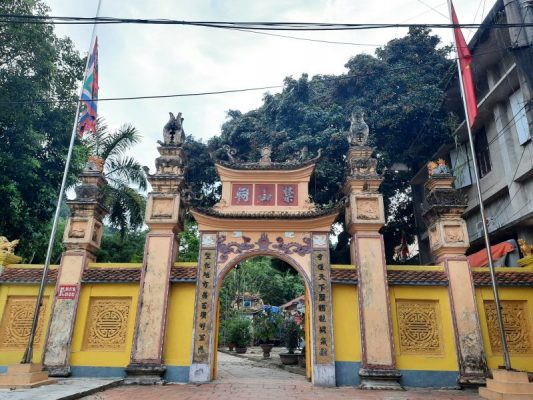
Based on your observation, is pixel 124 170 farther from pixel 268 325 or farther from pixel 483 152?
pixel 483 152

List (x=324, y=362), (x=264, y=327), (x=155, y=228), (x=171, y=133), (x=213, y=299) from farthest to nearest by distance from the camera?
(x=264, y=327) → (x=171, y=133) → (x=155, y=228) → (x=213, y=299) → (x=324, y=362)

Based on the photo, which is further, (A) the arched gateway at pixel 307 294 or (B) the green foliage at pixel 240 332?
(B) the green foliage at pixel 240 332

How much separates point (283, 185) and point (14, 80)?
10.9m

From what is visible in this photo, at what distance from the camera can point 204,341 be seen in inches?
346

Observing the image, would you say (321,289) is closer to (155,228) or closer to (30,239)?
(155,228)

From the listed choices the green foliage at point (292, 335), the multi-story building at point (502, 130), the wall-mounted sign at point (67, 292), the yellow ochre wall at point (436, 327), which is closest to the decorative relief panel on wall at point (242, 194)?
the yellow ochre wall at point (436, 327)

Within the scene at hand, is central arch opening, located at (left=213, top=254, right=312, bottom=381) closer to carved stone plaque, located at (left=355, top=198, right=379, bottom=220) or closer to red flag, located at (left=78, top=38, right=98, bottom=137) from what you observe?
carved stone plaque, located at (left=355, top=198, right=379, bottom=220)

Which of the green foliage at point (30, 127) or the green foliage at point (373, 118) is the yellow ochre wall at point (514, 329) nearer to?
the green foliage at point (373, 118)

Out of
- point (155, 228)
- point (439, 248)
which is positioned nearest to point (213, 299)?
point (155, 228)

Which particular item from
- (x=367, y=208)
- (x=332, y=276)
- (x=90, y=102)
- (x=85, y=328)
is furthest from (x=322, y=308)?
(x=90, y=102)

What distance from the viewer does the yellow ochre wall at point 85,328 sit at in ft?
28.5

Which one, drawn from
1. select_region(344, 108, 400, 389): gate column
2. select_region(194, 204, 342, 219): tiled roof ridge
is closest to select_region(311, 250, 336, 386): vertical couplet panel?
select_region(344, 108, 400, 389): gate column

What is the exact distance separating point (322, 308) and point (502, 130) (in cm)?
1013

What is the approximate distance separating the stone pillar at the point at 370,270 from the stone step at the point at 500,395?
5.45 feet
